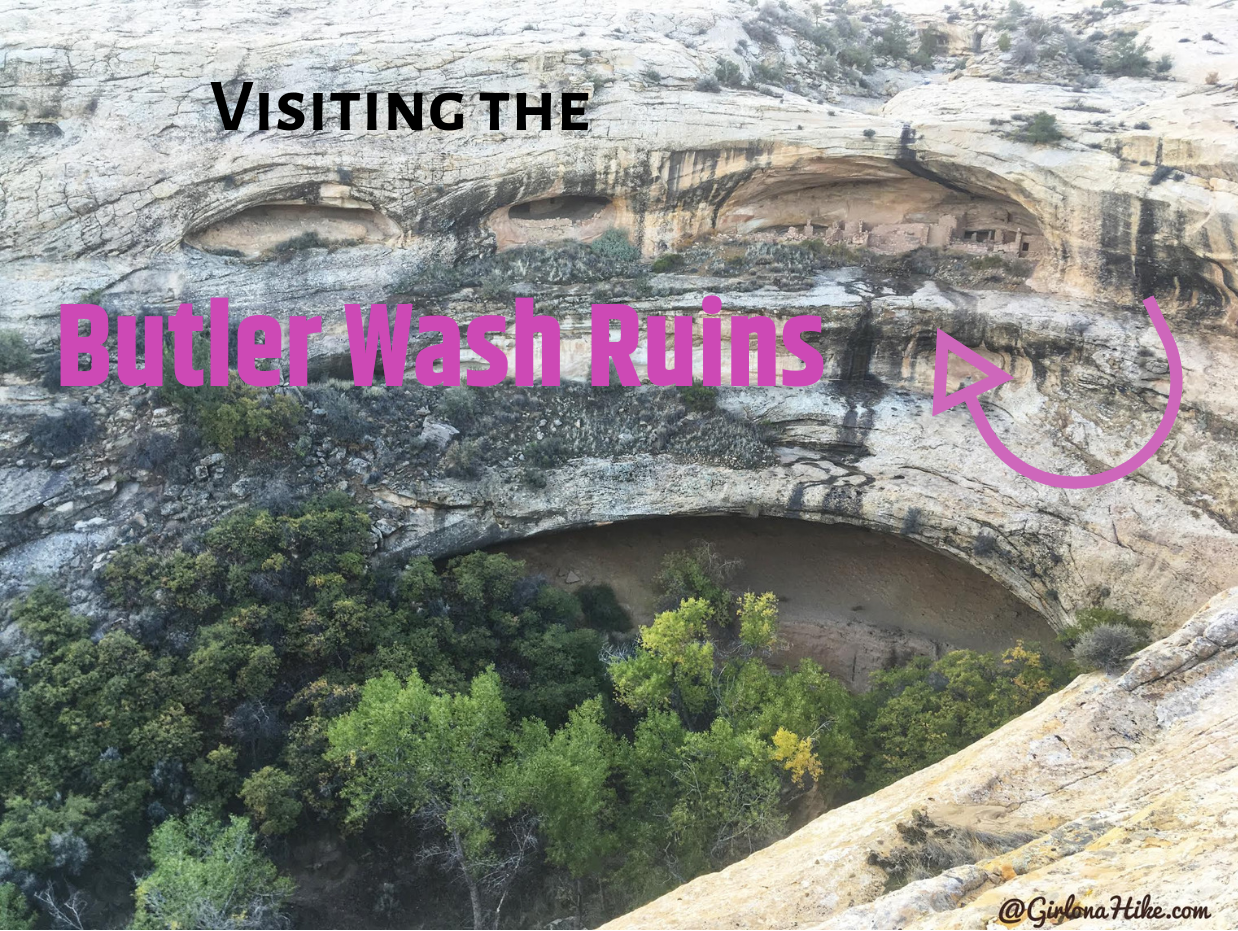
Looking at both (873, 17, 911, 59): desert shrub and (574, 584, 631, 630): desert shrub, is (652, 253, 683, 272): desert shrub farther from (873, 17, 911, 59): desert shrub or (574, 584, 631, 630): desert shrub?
(873, 17, 911, 59): desert shrub

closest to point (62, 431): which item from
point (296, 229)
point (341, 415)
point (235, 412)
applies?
point (235, 412)

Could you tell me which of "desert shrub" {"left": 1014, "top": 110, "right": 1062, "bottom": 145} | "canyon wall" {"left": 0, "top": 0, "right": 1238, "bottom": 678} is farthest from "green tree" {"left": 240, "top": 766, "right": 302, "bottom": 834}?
"desert shrub" {"left": 1014, "top": 110, "right": 1062, "bottom": 145}

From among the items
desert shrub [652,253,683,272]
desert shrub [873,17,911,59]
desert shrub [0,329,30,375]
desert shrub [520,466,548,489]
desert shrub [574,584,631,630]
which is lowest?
desert shrub [574,584,631,630]

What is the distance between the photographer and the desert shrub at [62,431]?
16.3 metres

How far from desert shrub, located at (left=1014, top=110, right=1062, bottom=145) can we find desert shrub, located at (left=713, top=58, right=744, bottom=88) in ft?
20.6

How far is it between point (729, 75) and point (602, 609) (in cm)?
1207

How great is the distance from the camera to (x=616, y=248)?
20.4m

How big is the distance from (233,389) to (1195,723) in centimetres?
1643

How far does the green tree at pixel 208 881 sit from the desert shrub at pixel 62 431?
7.64m

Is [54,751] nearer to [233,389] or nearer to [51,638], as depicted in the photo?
[51,638]

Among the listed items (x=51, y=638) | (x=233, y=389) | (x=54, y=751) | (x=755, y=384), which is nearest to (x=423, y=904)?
(x=54, y=751)

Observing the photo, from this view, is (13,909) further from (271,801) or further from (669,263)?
(669,263)

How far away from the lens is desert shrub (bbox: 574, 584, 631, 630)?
736 inches

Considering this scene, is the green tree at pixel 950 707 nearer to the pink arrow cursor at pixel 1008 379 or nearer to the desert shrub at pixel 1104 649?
the desert shrub at pixel 1104 649
